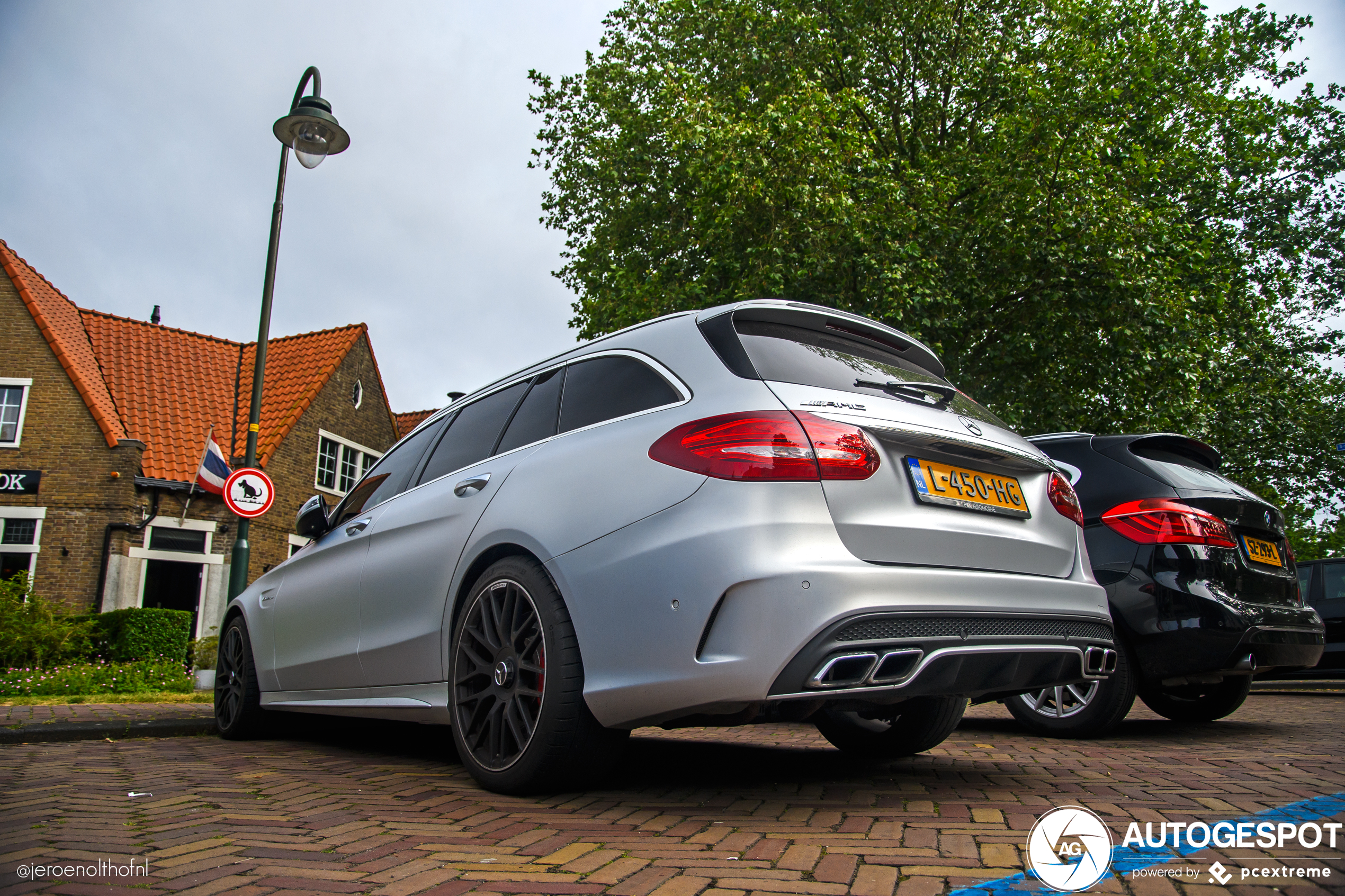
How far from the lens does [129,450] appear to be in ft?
67.8

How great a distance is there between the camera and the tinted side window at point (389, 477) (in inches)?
192

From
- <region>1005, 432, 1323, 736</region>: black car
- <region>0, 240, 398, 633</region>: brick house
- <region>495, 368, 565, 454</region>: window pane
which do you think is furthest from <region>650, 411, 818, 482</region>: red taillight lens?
<region>0, 240, 398, 633</region>: brick house

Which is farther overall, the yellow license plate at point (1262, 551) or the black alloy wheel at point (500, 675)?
the yellow license plate at point (1262, 551)

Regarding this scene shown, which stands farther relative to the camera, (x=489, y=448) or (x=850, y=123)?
(x=850, y=123)

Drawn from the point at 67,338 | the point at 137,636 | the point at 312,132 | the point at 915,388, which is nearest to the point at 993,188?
the point at 312,132

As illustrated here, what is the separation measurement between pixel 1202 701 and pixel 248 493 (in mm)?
9450

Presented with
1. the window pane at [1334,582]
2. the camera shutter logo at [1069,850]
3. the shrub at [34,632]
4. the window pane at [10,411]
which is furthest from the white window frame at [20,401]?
the window pane at [1334,582]

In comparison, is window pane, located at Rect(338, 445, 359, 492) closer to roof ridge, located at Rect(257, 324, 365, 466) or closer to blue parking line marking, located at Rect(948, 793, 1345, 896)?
roof ridge, located at Rect(257, 324, 365, 466)

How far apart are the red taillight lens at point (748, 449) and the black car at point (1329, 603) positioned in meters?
11.8

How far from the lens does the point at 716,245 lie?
660 inches

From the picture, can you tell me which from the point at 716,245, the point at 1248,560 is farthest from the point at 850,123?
the point at 1248,560

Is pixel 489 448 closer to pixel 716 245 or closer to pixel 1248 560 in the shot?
pixel 1248 560

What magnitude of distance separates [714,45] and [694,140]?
17.5ft

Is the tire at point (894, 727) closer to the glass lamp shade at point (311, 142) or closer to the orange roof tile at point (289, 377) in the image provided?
the glass lamp shade at point (311, 142)
